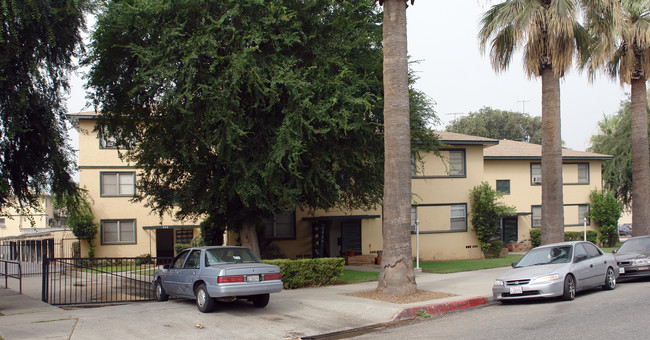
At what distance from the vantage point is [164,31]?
1568 cm

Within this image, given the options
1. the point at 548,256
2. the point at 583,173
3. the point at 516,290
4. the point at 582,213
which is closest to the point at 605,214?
the point at 582,213

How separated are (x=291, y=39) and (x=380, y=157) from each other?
501 centimetres

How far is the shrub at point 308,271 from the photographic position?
647 inches

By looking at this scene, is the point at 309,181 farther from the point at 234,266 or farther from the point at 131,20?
the point at 131,20

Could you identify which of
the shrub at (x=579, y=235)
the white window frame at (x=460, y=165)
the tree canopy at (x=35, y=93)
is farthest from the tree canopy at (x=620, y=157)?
the tree canopy at (x=35, y=93)

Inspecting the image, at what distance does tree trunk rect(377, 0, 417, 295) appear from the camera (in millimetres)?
13766

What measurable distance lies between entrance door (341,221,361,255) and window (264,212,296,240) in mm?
2490

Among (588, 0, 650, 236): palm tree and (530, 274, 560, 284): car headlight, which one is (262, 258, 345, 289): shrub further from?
(588, 0, 650, 236): palm tree

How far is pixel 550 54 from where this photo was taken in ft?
60.0

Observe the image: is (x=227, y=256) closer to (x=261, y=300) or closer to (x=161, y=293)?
(x=261, y=300)

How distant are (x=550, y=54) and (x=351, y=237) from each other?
42.2 ft

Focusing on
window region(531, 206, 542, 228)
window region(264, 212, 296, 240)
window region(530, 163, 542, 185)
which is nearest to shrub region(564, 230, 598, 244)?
window region(531, 206, 542, 228)

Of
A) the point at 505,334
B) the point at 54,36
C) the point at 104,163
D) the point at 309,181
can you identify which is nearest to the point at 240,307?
the point at 309,181

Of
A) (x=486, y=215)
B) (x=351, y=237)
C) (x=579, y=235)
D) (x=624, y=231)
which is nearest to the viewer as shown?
(x=351, y=237)
